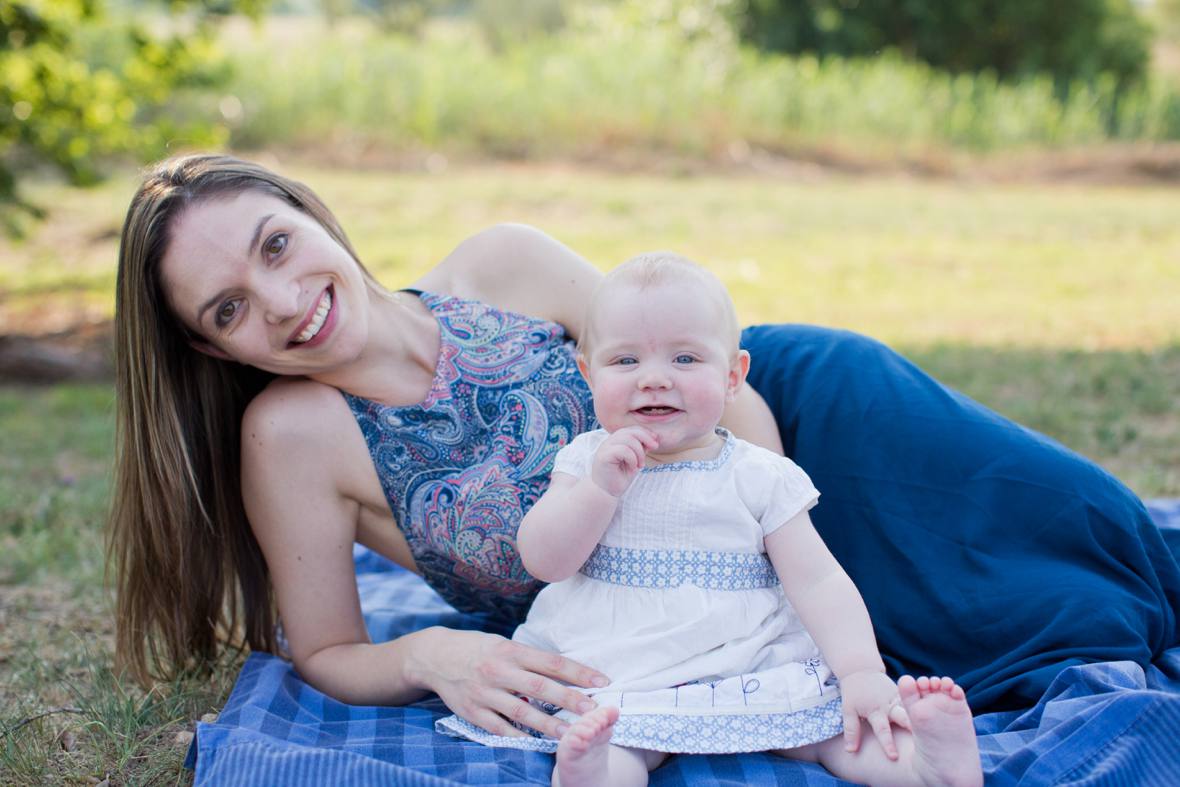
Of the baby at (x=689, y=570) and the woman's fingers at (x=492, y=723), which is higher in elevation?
the baby at (x=689, y=570)

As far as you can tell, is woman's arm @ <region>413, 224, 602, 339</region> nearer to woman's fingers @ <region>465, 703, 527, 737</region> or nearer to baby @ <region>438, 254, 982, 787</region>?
baby @ <region>438, 254, 982, 787</region>

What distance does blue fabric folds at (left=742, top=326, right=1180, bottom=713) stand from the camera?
2.38 meters

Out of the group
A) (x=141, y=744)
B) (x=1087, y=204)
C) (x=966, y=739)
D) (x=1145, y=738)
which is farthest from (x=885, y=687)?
(x=1087, y=204)

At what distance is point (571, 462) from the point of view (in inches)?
89.0

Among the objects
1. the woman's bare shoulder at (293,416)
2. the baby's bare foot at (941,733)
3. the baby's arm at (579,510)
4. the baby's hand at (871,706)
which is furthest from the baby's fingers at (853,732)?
the woman's bare shoulder at (293,416)

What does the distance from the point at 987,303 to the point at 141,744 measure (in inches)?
254

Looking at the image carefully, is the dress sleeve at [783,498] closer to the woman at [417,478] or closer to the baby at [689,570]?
the baby at [689,570]

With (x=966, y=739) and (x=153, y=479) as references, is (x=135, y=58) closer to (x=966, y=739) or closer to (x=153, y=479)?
(x=153, y=479)

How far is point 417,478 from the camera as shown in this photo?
2.58m

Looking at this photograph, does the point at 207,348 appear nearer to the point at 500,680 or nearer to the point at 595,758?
the point at 500,680

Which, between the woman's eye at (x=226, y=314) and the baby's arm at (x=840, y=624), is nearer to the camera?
the baby's arm at (x=840, y=624)

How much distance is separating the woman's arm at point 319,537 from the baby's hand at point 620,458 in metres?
0.52

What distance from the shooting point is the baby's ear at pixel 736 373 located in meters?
2.28

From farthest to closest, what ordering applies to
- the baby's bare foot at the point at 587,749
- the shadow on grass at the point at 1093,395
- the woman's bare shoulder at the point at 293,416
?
the shadow on grass at the point at 1093,395, the woman's bare shoulder at the point at 293,416, the baby's bare foot at the point at 587,749
